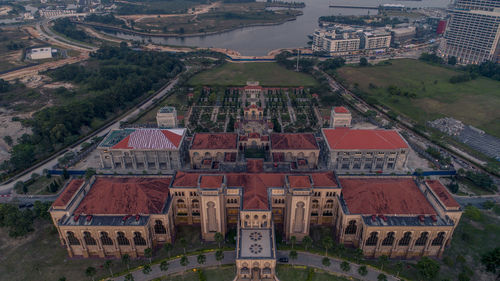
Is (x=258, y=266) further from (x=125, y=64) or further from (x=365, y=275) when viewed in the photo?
(x=125, y=64)

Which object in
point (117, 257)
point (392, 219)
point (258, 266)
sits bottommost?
point (117, 257)

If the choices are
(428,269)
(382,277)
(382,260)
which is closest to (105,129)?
(382,260)

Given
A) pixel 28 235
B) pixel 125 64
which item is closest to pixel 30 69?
pixel 125 64

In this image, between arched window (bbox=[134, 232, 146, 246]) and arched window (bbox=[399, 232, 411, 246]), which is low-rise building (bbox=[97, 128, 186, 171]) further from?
arched window (bbox=[399, 232, 411, 246])

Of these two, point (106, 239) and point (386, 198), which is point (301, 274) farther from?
point (106, 239)

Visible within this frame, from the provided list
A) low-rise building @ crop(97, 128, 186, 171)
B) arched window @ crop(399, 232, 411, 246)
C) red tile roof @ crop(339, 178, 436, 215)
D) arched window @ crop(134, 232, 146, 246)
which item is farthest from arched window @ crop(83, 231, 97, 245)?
arched window @ crop(399, 232, 411, 246)

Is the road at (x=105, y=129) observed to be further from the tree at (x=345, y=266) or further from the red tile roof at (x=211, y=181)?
the tree at (x=345, y=266)

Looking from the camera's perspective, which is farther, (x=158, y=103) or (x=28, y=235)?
(x=158, y=103)
